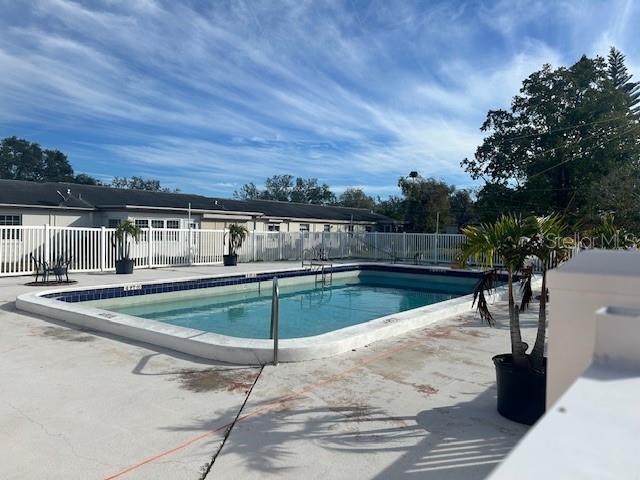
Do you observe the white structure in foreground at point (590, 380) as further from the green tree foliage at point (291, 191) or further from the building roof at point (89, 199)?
the green tree foliage at point (291, 191)

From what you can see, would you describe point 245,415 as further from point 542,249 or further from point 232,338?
point 542,249

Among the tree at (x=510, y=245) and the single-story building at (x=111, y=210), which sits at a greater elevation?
the single-story building at (x=111, y=210)

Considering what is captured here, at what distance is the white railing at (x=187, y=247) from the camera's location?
14.3m

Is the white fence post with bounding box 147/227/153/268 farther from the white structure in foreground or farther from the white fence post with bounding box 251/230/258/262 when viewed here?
the white structure in foreground

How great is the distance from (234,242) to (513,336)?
16682mm

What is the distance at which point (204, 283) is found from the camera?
1368cm

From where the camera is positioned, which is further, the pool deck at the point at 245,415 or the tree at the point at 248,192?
the tree at the point at 248,192

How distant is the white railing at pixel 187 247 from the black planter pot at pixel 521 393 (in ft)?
16.2

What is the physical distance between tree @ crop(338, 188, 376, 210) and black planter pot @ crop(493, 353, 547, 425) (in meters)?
50.8

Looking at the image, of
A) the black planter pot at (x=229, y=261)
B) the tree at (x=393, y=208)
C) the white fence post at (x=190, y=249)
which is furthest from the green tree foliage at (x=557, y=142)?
the white fence post at (x=190, y=249)

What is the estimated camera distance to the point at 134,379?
4758mm

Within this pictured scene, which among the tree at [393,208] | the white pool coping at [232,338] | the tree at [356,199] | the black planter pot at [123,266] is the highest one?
the tree at [356,199]

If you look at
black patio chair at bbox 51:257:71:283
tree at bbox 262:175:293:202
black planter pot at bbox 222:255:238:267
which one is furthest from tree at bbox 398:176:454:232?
tree at bbox 262:175:293:202

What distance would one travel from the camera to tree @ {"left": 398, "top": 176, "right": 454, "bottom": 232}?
34406mm
